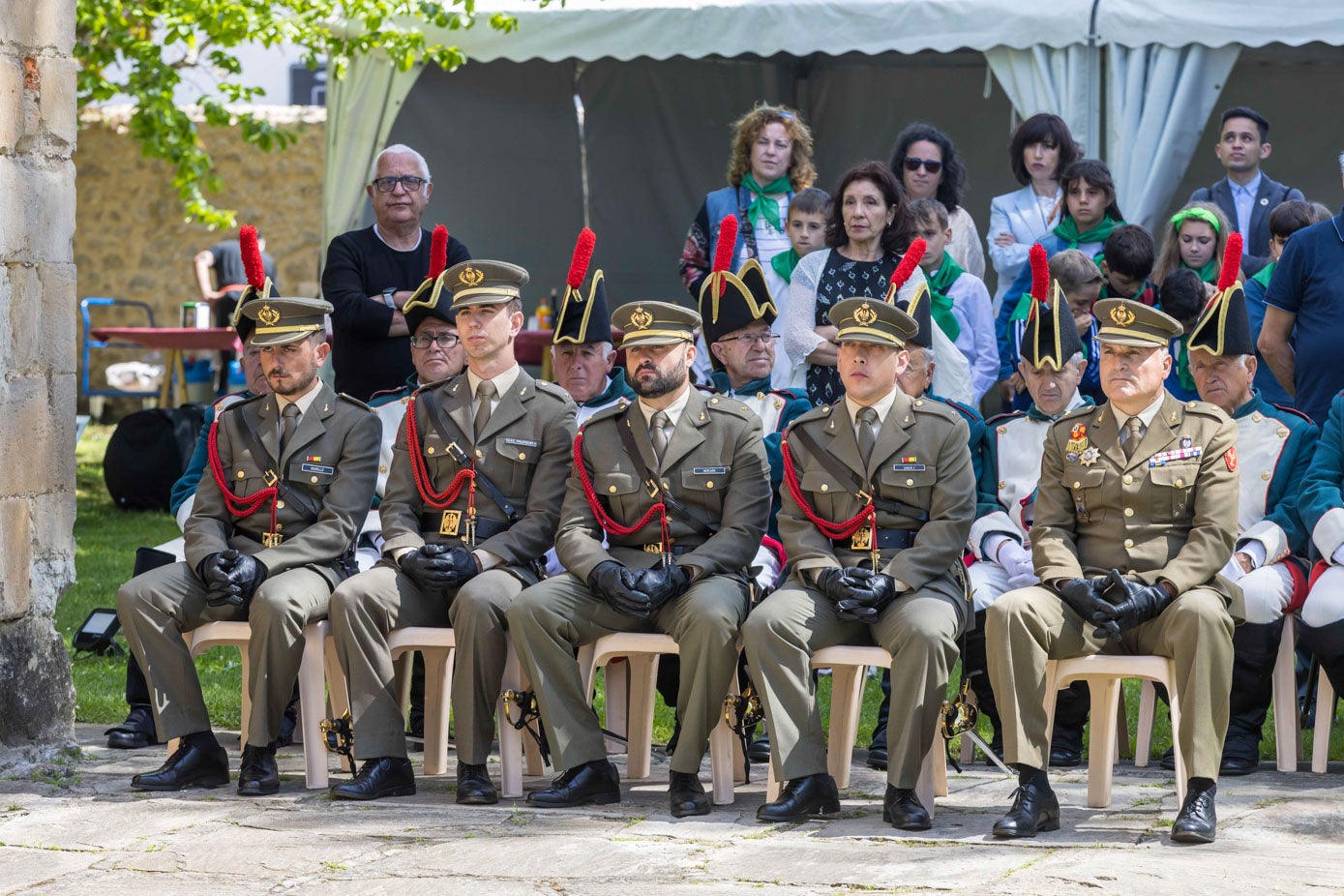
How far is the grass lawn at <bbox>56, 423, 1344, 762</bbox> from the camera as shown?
6.27 meters

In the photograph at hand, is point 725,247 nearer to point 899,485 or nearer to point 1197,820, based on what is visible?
point 899,485

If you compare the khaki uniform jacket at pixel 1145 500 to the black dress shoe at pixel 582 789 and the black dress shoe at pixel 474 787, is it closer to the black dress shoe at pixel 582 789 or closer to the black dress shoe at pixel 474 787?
the black dress shoe at pixel 582 789

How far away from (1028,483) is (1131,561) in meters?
0.88

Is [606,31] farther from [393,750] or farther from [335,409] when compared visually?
[393,750]

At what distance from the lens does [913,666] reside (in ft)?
15.9

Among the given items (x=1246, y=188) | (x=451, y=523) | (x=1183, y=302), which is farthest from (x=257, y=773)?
(x=1246, y=188)

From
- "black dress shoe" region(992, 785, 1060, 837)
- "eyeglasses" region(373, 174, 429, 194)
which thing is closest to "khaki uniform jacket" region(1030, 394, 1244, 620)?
"black dress shoe" region(992, 785, 1060, 837)

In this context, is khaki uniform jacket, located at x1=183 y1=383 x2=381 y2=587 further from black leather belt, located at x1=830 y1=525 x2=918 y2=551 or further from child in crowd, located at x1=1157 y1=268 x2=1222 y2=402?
child in crowd, located at x1=1157 y1=268 x2=1222 y2=402

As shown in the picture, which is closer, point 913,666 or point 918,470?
point 913,666

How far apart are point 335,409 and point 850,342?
1687mm


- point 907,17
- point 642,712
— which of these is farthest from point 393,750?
point 907,17

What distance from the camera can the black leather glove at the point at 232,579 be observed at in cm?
536

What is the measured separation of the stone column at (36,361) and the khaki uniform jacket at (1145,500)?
308 centimetres

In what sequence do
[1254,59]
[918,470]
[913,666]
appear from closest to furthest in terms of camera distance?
[913,666]
[918,470]
[1254,59]
